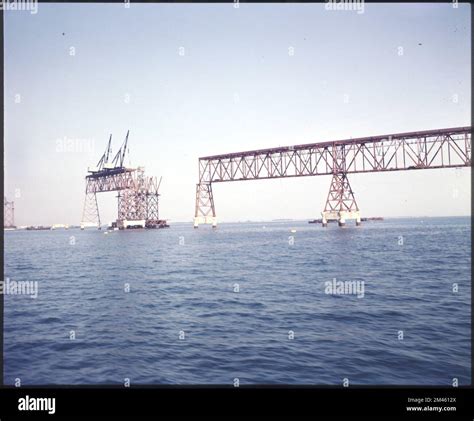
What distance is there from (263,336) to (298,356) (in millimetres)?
1771

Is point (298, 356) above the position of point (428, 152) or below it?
below

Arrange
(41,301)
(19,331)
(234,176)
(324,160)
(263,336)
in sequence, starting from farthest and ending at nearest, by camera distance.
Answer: (234,176) → (324,160) → (41,301) → (19,331) → (263,336)

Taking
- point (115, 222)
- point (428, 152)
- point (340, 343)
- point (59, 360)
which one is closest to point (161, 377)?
point (59, 360)

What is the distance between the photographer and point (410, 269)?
22312 mm

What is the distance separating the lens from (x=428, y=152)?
6059 cm

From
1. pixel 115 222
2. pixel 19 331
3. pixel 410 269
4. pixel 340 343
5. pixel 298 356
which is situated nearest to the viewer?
pixel 298 356

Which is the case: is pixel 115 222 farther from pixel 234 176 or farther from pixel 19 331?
pixel 19 331

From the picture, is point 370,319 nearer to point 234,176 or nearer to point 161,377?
point 161,377
